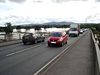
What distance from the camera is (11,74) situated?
29.1ft

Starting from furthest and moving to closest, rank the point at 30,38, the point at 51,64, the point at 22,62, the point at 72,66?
the point at 30,38 < the point at 22,62 < the point at 51,64 < the point at 72,66

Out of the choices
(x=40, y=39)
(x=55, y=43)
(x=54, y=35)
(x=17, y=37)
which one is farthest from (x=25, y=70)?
(x=17, y=37)

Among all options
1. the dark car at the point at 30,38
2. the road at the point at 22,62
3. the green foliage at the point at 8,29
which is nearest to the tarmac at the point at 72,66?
the road at the point at 22,62

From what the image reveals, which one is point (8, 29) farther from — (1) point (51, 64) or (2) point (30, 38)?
(1) point (51, 64)

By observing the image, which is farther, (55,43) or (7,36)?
(7,36)

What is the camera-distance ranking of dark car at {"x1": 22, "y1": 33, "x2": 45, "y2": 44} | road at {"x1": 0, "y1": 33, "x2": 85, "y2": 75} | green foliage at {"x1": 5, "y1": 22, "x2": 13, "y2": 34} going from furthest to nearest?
green foliage at {"x1": 5, "y1": 22, "x2": 13, "y2": 34} < dark car at {"x1": 22, "y1": 33, "x2": 45, "y2": 44} < road at {"x1": 0, "y1": 33, "x2": 85, "y2": 75}

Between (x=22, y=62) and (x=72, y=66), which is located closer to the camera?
(x=72, y=66)

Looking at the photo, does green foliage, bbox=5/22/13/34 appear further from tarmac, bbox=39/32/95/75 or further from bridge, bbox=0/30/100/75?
tarmac, bbox=39/32/95/75

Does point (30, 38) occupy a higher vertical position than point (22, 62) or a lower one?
higher

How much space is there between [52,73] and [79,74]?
3.98 feet

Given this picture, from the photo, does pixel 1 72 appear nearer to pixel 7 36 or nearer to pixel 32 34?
pixel 32 34

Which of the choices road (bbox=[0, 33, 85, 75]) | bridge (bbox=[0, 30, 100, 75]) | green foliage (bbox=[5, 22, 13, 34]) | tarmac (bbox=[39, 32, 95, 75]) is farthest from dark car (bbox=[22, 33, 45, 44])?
green foliage (bbox=[5, 22, 13, 34])

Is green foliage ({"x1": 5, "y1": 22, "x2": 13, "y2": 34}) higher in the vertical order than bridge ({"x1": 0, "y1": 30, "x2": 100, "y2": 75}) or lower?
Answer: higher

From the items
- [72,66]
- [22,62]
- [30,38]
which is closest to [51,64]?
[72,66]
